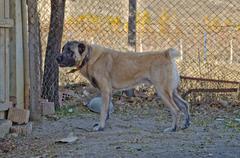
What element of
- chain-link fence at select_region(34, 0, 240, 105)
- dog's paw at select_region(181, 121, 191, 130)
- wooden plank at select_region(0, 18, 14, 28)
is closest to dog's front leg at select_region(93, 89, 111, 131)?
dog's paw at select_region(181, 121, 191, 130)

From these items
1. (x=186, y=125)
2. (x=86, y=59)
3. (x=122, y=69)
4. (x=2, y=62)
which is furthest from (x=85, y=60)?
(x=186, y=125)

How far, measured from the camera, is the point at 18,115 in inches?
259

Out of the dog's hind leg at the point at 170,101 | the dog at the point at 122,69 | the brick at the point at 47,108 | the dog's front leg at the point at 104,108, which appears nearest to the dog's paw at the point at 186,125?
the dog at the point at 122,69

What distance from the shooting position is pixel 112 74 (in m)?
7.10

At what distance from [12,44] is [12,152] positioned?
1.73 metres

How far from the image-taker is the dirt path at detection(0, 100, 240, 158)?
17.4 ft

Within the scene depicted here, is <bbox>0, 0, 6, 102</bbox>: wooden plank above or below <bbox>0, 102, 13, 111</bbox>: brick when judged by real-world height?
above

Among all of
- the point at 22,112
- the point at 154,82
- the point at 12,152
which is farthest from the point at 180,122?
the point at 12,152

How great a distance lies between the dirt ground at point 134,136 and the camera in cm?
534

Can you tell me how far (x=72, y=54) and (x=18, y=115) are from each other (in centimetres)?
106

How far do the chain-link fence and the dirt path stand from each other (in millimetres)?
1096

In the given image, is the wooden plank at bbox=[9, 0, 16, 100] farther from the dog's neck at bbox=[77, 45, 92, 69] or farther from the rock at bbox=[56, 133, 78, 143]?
the rock at bbox=[56, 133, 78, 143]

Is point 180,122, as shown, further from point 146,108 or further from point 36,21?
point 36,21

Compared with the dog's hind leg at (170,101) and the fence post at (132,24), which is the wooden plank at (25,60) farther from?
the fence post at (132,24)
